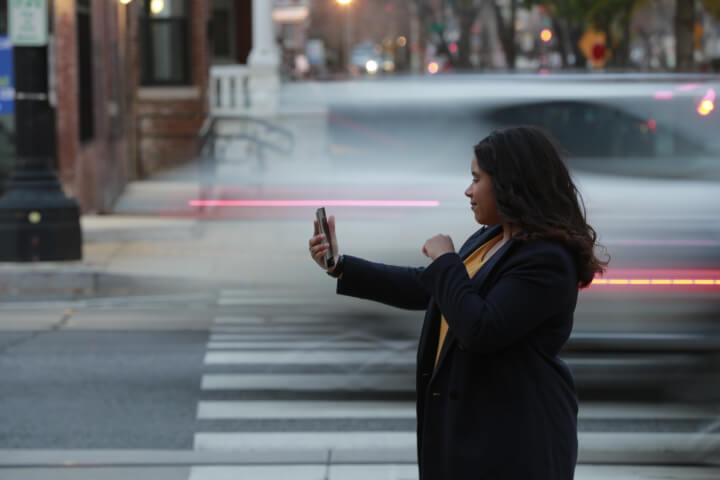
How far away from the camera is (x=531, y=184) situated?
3092 millimetres

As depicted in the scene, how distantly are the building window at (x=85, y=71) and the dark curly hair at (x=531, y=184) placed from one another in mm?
16237

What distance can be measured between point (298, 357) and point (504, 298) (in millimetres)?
5861

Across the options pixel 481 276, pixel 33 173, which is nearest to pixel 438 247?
pixel 481 276

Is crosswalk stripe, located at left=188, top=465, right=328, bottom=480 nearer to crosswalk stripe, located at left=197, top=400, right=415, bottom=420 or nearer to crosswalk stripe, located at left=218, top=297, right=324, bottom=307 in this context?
crosswalk stripe, located at left=197, top=400, right=415, bottom=420

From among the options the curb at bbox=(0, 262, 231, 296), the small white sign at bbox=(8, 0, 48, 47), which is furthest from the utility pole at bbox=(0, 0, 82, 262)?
the curb at bbox=(0, 262, 231, 296)

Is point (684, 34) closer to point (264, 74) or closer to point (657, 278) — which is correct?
point (264, 74)

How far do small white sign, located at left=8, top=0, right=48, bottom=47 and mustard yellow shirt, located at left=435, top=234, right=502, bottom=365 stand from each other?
36.0 ft

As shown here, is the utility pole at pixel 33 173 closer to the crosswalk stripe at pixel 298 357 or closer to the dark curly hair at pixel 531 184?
the crosswalk stripe at pixel 298 357

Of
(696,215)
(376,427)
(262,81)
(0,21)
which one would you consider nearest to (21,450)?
(376,427)

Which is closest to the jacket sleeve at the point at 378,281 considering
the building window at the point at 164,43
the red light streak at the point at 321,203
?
the red light streak at the point at 321,203

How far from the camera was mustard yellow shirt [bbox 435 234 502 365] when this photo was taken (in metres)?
3.23

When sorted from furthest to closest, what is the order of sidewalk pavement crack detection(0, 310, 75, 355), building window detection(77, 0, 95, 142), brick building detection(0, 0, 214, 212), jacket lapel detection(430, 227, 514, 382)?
building window detection(77, 0, 95, 142) → brick building detection(0, 0, 214, 212) → sidewalk pavement crack detection(0, 310, 75, 355) → jacket lapel detection(430, 227, 514, 382)

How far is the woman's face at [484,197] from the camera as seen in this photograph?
3.13m

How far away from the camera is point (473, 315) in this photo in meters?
2.99
